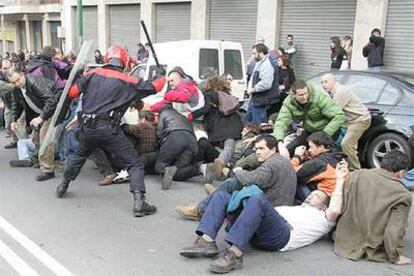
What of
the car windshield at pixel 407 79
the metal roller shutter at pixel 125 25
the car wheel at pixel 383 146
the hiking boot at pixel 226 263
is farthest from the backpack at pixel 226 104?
the metal roller shutter at pixel 125 25

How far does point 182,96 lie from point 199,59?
13.1 feet

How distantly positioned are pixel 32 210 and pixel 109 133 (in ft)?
4.01

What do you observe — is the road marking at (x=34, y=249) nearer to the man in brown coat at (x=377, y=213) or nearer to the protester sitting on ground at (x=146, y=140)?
the protester sitting on ground at (x=146, y=140)

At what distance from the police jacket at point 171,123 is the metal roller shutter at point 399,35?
7.14 meters

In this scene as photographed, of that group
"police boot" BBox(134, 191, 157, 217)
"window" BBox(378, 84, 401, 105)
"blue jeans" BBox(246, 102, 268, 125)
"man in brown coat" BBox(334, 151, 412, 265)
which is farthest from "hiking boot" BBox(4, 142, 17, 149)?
"man in brown coat" BBox(334, 151, 412, 265)

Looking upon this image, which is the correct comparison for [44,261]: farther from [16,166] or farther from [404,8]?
[404,8]

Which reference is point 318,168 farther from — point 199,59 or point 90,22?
point 90,22

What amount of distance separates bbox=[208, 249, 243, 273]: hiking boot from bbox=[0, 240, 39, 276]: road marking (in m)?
1.44

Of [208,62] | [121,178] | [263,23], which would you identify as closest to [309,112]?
[121,178]

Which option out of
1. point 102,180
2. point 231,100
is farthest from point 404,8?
point 102,180

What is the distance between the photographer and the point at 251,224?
4320 millimetres

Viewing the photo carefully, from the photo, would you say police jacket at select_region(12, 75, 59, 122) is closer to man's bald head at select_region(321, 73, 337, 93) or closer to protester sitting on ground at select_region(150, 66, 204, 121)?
protester sitting on ground at select_region(150, 66, 204, 121)

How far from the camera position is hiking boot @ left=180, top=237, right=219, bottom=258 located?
4.53m

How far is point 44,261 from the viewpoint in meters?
4.52
